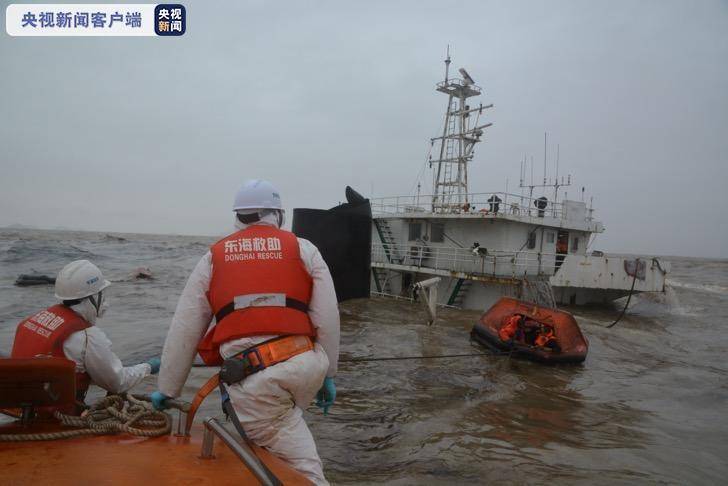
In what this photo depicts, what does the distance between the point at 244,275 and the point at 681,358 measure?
39.4 feet

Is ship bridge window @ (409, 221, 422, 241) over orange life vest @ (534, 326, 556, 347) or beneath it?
over

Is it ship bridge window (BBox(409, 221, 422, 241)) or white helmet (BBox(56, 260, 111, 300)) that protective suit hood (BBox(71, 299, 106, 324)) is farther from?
ship bridge window (BBox(409, 221, 422, 241))

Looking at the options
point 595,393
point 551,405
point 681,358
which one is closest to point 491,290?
point 681,358

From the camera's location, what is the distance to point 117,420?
8.62 ft

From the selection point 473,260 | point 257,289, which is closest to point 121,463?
point 257,289

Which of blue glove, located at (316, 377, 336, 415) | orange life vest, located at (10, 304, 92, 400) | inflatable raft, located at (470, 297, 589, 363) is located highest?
orange life vest, located at (10, 304, 92, 400)

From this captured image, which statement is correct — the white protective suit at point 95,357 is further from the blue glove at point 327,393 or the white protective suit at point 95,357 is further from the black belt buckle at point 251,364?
the blue glove at point 327,393

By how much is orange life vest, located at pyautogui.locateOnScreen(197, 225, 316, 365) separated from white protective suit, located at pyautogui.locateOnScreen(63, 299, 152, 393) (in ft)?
3.33

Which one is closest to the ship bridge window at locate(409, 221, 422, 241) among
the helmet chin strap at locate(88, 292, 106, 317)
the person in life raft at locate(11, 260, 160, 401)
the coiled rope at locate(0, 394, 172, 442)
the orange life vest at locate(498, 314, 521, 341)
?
the orange life vest at locate(498, 314, 521, 341)

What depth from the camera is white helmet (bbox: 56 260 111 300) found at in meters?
3.03

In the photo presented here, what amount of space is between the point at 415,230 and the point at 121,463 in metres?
16.8

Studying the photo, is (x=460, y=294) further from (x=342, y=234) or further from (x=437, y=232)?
(x=342, y=234)

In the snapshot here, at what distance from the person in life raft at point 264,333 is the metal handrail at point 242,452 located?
0.19 m

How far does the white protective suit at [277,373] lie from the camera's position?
A: 2238 millimetres
